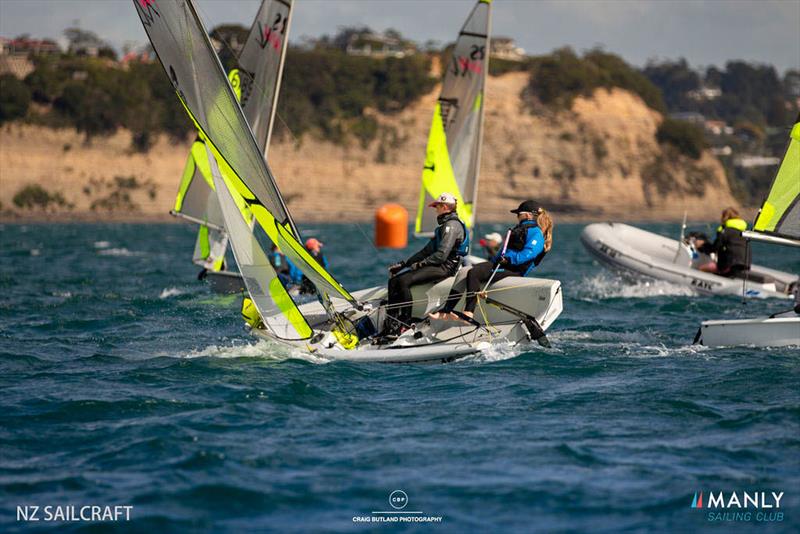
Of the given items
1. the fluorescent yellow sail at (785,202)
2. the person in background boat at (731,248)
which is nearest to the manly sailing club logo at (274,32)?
the person in background boat at (731,248)

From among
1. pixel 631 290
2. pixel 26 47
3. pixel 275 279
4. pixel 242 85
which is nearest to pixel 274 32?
pixel 242 85

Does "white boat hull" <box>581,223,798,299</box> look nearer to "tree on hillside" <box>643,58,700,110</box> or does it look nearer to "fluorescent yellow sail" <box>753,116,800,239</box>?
"fluorescent yellow sail" <box>753,116,800,239</box>

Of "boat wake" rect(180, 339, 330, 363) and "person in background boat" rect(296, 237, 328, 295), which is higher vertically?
"person in background boat" rect(296, 237, 328, 295)

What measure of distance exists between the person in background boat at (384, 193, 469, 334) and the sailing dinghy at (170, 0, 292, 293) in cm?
634

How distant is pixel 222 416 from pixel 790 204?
6565mm

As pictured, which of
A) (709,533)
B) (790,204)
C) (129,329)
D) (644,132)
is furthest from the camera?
(644,132)

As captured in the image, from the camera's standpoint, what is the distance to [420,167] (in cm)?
6912

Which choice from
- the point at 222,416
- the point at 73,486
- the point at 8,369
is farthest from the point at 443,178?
the point at 73,486

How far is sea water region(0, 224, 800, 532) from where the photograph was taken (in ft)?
19.4

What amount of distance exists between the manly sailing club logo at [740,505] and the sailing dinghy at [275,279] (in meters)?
4.08

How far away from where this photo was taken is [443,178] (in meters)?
17.8

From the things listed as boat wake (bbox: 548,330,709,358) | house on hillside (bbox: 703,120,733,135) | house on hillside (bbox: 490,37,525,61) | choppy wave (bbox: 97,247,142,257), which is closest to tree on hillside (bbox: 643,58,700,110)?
house on hillside (bbox: 703,120,733,135)

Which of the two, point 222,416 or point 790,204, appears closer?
point 222,416

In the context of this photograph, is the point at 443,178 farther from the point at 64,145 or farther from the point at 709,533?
the point at 64,145
